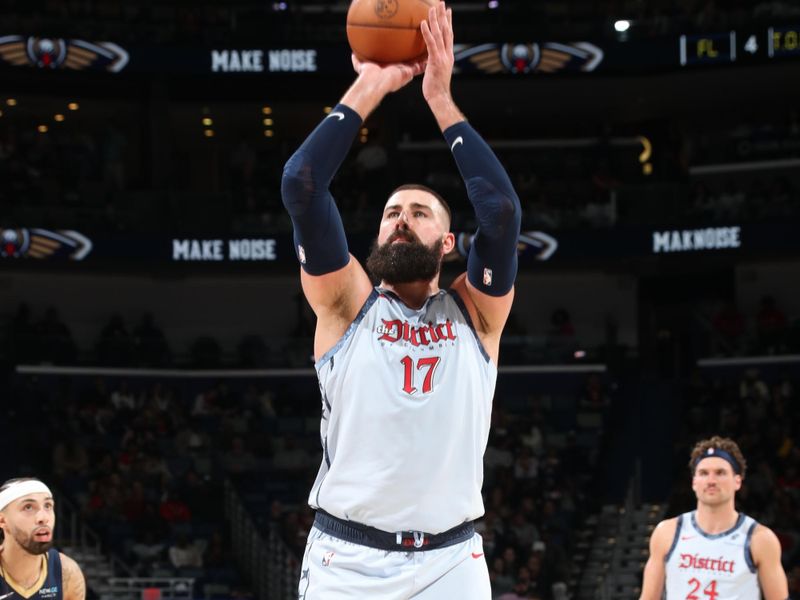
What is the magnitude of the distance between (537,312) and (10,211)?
10710mm

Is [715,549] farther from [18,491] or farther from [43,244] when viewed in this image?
[43,244]

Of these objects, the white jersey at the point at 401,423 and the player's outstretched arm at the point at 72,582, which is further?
the player's outstretched arm at the point at 72,582

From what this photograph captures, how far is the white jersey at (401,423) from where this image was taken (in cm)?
462

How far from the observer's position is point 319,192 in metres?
4.55

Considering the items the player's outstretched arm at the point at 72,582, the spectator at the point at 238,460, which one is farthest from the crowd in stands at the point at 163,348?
the player's outstretched arm at the point at 72,582

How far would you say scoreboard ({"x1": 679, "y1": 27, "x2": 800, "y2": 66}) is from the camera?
24.8 m

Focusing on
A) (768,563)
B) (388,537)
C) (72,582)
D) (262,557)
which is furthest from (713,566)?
(262,557)

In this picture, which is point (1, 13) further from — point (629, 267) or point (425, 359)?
point (425, 359)

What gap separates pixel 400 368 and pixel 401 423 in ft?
0.60

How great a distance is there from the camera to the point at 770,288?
92.2ft

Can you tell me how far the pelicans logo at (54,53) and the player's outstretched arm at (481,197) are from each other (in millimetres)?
20625

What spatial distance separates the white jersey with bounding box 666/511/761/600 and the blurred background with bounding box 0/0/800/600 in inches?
409

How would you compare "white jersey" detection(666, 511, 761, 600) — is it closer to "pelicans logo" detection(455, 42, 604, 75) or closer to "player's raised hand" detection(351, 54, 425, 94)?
"player's raised hand" detection(351, 54, 425, 94)

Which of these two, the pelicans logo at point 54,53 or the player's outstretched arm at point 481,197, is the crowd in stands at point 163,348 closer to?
the pelicans logo at point 54,53
